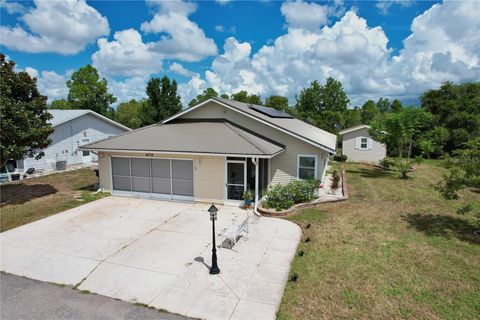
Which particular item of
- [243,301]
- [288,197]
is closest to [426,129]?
[288,197]

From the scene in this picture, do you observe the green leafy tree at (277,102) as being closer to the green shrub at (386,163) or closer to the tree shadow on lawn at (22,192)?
the green shrub at (386,163)

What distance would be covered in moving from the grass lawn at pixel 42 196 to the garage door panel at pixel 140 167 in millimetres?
2235

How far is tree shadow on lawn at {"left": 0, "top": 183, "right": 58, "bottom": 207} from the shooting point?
14.6m

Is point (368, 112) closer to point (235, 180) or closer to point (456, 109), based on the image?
point (456, 109)

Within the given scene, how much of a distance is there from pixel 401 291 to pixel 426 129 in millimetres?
34264

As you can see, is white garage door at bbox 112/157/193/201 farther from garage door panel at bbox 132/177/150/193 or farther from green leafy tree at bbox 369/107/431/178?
green leafy tree at bbox 369/107/431/178

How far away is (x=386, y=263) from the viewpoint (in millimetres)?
7793

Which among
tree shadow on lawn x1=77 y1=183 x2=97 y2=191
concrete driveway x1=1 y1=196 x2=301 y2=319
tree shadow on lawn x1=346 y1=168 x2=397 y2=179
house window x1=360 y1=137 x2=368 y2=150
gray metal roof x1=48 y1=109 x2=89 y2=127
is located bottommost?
concrete driveway x1=1 y1=196 x2=301 y2=319

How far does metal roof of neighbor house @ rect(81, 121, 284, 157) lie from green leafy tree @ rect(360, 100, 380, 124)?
3652cm

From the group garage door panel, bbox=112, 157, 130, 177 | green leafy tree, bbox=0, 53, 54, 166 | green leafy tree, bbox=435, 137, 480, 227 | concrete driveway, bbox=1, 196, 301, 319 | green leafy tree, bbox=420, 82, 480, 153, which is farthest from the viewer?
green leafy tree, bbox=420, 82, 480, 153

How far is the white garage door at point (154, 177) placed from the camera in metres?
13.8

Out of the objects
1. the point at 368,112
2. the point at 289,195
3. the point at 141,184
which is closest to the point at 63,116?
the point at 141,184

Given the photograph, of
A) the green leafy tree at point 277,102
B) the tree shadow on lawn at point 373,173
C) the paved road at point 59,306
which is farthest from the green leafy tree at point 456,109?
the paved road at point 59,306

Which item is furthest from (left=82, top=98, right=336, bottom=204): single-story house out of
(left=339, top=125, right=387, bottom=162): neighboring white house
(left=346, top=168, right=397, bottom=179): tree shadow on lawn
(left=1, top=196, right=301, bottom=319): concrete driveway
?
(left=339, top=125, right=387, bottom=162): neighboring white house
